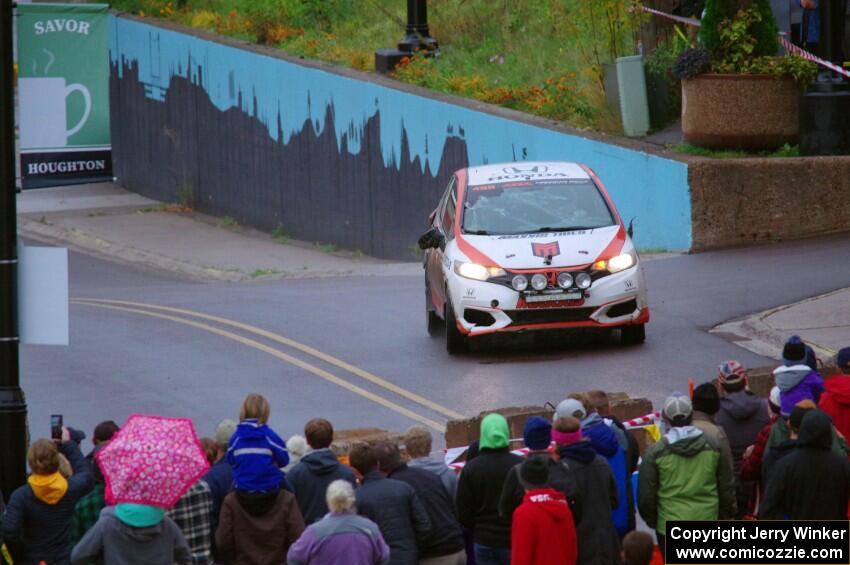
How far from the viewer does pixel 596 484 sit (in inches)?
330

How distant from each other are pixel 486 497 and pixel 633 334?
8235 millimetres

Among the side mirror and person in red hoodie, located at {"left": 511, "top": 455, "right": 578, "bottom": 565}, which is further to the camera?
the side mirror

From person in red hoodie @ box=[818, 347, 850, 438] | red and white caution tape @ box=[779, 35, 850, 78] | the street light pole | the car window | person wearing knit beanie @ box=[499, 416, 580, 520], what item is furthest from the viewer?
red and white caution tape @ box=[779, 35, 850, 78]

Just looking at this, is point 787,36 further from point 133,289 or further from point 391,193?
point 133,289

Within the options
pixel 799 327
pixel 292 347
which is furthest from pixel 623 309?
pixel 292 347

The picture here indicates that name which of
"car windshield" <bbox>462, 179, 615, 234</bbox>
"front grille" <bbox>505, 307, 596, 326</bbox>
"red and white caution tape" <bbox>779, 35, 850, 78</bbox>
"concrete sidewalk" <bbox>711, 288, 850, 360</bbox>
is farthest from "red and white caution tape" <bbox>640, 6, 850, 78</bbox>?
"front grille" <bbox>505, 307, 596, 326</bbox>

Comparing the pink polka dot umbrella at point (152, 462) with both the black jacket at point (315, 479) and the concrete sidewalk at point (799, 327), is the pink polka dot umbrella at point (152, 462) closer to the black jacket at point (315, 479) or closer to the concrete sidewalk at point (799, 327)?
the black jacket at point (315, 479)

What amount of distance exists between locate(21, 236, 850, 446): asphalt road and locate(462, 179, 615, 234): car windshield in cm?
131

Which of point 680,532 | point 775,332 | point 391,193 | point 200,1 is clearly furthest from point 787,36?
point 680,532

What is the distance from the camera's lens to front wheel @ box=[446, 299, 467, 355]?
16325 mm

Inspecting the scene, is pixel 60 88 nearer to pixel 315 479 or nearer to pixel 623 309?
pixel 315 479

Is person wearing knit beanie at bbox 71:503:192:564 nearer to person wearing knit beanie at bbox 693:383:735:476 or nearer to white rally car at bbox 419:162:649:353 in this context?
person wearing knit beanie at bbox 693:383:735:476

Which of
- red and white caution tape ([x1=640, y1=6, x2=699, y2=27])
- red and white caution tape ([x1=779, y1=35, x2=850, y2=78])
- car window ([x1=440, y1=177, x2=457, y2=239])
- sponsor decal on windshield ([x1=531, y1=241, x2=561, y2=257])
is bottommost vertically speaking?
sponsor decal on windshield ([x1=531, y1=241, x2=561, y2=257])

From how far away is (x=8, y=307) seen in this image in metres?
9.15
